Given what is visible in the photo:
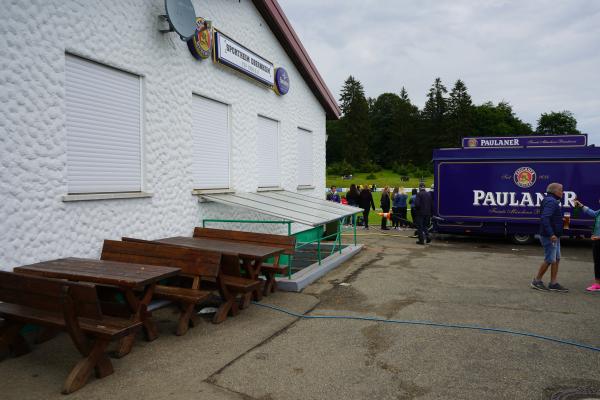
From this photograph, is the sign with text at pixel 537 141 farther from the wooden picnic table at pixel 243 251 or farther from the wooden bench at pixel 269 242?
the wooden picnic table at pixel 243 251

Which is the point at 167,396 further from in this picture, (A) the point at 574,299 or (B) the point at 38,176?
(A) the point at 574,299

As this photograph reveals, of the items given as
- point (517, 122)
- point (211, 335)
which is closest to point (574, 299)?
point (211, 335)

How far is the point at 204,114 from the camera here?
30.1ft

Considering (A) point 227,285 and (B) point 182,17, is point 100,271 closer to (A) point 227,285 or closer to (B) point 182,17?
(A) point 227,285

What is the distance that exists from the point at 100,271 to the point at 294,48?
31.0 feet

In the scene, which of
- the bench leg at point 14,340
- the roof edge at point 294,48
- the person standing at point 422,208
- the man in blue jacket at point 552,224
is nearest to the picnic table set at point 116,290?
the bench leg at point 14,340

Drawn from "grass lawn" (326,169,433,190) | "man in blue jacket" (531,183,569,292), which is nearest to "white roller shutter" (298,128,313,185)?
"man in blue jacket" (531,183,569,292)

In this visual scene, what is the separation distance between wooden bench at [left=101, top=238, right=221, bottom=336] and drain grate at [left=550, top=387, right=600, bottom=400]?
3.73m

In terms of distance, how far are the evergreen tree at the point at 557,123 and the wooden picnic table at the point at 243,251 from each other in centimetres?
9740

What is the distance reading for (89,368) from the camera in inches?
162

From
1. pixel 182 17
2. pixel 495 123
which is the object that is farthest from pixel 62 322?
pixel 495 123

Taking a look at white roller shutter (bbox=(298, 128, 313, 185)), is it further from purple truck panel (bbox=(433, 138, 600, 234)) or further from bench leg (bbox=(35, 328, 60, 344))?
bench leg (bbox=(35, 328, 60, 344))

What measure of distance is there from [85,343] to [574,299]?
278 inches

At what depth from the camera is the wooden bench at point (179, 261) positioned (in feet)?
18.1
